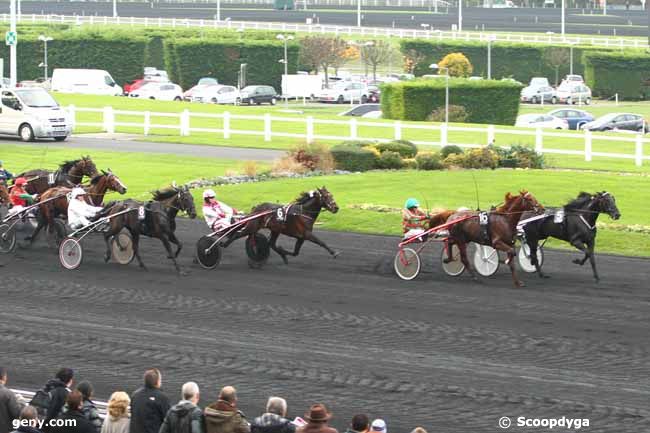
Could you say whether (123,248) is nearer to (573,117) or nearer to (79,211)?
(79,211)

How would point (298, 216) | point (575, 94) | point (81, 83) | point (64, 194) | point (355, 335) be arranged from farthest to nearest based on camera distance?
point (575, 94) → point (81, 83) → point (64, 194) → point (298, 216) → point (355, 335)

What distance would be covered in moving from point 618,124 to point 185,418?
39.5 metres

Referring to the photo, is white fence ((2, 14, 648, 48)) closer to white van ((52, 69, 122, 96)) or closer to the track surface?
white van ((52, 69, 122, 96))

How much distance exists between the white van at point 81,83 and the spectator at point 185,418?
2017 inches

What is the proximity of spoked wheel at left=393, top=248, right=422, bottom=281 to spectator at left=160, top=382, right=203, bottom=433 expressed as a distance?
9.26 metres

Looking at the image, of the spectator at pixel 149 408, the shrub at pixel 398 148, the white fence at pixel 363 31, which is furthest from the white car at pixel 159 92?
the spectator at pixel 149 408

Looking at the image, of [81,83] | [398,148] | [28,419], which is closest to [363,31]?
[81,83]

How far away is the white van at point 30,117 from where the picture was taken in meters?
38.0

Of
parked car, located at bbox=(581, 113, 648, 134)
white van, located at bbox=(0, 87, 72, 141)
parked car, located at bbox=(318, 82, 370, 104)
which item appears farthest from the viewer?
parked car, located at bbox=(318, 82, 370, 104)

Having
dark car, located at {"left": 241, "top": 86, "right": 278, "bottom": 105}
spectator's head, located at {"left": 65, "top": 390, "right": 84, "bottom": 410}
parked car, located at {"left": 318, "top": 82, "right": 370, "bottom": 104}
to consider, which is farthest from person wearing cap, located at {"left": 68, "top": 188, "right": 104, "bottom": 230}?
parked car, located at {"left": 318, "top": 82, "right": 370, "bottom": 104}

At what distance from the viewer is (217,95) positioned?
203 feet

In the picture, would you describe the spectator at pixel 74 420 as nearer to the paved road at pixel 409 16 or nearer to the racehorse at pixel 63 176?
the racehorse at pixel 63 176

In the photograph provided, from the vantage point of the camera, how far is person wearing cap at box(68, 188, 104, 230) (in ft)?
66.6

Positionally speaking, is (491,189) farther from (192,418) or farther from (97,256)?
(192,418)
